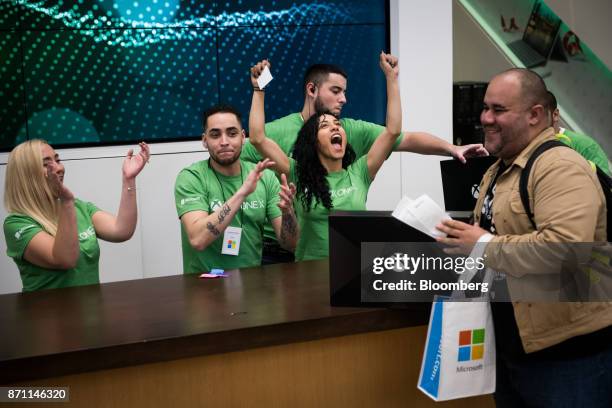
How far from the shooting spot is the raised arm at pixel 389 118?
3.51m

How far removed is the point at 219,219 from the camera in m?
3.19

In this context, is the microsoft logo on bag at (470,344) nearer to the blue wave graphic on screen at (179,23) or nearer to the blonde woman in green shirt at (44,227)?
the blonde woman in green shirt at (44,227)

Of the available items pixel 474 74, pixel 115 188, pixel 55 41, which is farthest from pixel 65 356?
pixel 474 74

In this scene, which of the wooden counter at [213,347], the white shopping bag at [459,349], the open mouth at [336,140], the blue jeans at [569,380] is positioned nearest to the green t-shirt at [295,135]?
the open mouth at [336,140]

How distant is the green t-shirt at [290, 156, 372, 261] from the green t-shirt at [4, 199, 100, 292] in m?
0.87

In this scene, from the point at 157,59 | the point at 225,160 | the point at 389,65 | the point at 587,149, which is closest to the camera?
the point at 225,160

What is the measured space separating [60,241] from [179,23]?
256cm

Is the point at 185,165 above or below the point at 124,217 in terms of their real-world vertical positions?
above

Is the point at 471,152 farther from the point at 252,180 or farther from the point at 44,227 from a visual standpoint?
the point at 44,227

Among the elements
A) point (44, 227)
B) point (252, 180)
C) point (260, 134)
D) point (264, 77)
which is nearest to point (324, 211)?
point (252, 180)

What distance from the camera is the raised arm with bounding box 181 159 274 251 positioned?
10.5ft

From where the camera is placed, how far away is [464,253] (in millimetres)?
2242

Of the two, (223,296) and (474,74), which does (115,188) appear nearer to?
(223,296)

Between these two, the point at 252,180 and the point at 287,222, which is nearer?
the point at 252,180
